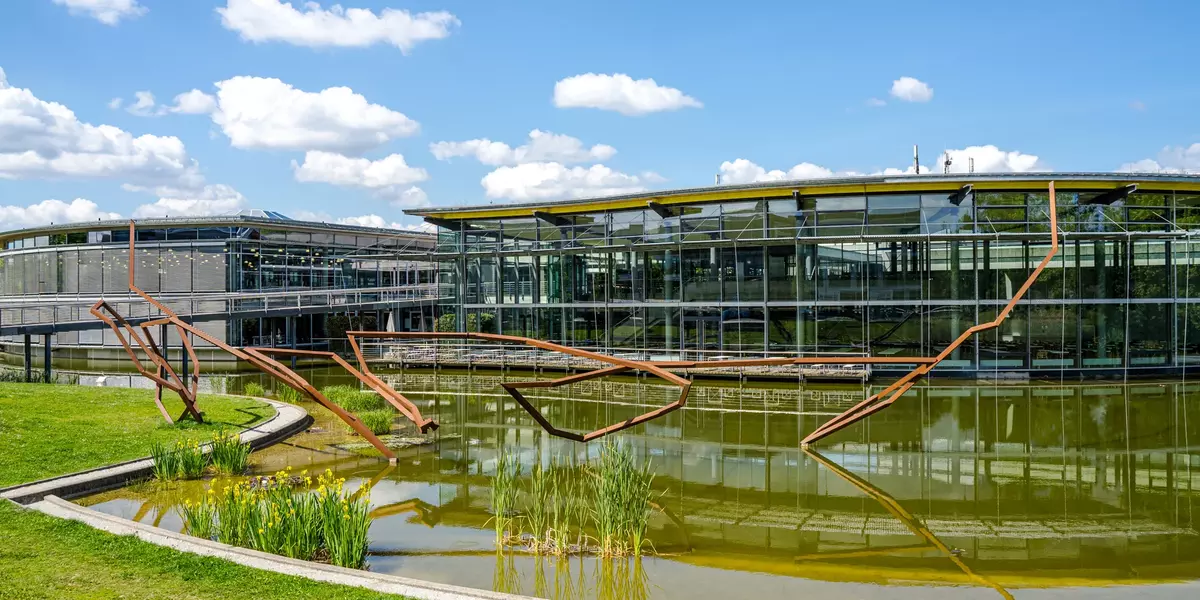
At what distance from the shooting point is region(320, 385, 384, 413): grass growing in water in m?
19.4

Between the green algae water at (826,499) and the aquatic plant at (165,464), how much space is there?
0.32 meters

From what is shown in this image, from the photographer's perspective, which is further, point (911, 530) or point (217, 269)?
point (217, 269)

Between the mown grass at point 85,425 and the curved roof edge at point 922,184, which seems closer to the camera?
the mown grass at point 85,425

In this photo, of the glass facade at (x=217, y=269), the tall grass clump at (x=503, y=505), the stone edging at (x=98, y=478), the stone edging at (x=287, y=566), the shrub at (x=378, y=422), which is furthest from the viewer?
the glass facade at (x=217, y=269)

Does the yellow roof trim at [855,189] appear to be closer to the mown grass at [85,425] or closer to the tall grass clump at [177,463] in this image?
the mown grass at [85,425]

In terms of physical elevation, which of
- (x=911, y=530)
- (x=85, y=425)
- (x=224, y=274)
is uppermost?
(x=224, y=274)

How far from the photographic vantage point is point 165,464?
11961mm

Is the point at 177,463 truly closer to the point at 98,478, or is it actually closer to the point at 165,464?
the point at 165,464

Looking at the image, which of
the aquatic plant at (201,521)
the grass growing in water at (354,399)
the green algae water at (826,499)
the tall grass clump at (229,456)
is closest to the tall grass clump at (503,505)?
the green algae water at (826,499)

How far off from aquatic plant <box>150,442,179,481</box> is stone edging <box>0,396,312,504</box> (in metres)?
0.31

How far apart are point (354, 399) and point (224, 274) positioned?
20.1 meters

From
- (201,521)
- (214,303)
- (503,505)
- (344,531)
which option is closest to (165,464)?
(201,521)

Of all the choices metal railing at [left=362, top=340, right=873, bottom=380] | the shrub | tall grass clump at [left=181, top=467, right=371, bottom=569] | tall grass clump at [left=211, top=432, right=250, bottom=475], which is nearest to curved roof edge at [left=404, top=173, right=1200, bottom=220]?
metal railing at [left=362, top=340, right=873, bottom=380]

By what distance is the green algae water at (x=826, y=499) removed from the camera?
833cm
